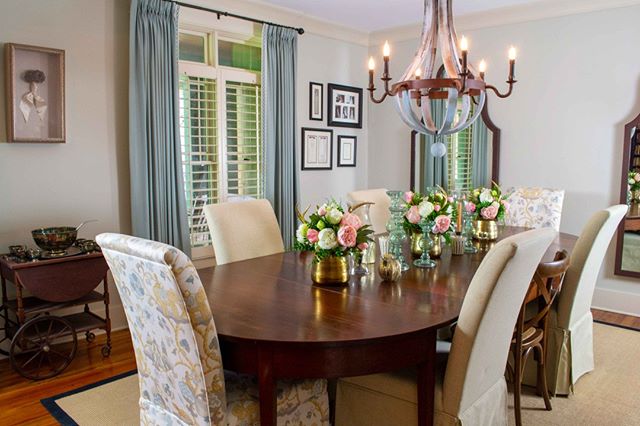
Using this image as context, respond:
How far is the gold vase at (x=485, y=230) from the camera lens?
10.9 ft

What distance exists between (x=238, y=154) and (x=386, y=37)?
222 centimetres

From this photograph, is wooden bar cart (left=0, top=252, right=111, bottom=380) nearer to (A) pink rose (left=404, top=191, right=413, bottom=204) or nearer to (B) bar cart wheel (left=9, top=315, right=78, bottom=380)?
(B) bar cart wheel (left=9, top=315, right=78, bottom=380)

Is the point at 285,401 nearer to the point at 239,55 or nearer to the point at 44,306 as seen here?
the point at 44,306

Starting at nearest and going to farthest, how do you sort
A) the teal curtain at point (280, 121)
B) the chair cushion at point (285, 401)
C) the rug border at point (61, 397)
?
1. the chair cushion at point (285, 401)
2. the rug border at point (61, 397)
3. the teal curtain at point (280, 121)

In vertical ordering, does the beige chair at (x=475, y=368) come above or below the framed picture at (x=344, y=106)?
below

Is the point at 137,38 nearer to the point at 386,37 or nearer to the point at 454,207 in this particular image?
the point at 454,207

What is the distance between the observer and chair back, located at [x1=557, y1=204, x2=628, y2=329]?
108 inches

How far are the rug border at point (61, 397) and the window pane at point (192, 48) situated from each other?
2.46 m

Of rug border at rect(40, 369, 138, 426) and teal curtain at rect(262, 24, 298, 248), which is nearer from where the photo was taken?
rug border at rect(40, 369, 138, 426)

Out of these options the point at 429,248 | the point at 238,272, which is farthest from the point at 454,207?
the point at 238,272

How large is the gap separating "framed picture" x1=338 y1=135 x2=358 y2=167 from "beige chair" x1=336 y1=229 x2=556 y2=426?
3724 mm

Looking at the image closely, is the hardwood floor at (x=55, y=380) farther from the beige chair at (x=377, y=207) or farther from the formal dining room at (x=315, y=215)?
the beige chair at (x=377, y=207)

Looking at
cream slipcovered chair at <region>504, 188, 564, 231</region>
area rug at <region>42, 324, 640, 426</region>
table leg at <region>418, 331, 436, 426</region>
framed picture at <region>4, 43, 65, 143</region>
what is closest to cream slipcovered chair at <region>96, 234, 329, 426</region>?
table leg at <region>418, 331, 436, 426</region>

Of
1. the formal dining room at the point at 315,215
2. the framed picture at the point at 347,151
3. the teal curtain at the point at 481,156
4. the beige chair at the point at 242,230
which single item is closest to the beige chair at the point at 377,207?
the formal dining room at the point at 315,215
